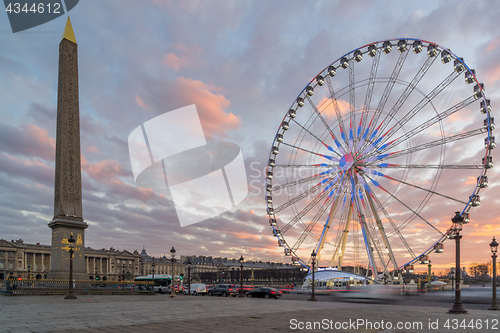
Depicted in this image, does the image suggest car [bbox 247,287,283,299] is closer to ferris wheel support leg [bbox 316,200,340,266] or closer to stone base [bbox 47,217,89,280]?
ferris wheel support leg [bbox 316,200,340,266]

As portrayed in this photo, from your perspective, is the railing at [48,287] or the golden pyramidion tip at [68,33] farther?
the golden pyramidion tip at [68,33]

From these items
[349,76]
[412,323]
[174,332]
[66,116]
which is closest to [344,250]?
[349,76]

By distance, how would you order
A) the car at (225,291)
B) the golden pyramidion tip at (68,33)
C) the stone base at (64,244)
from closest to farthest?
the stone base at (64,244)
the golden pyramidion tip at (68,33)
the car at (225,291)

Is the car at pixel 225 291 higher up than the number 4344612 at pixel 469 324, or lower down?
lower down

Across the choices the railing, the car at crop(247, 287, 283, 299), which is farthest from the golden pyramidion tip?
the car at crop(247, 287, 283, 299)

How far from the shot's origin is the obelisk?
3231 cm

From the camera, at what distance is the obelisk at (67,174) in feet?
106

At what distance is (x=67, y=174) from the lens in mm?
33438

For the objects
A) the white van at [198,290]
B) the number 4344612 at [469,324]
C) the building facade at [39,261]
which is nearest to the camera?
the number 4344612 at [469,324]

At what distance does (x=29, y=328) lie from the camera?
1161 cm

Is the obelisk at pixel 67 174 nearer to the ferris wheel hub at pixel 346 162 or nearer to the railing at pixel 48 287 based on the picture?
the railing at pixel 48 287

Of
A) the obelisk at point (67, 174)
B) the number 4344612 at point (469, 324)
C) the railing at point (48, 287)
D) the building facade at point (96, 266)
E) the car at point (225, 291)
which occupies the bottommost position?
the building facade at point (96, 266)

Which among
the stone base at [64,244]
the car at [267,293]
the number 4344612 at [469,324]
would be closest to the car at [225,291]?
the car at [267,293]

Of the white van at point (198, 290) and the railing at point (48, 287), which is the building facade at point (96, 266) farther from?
the railing at point (48, 287)
